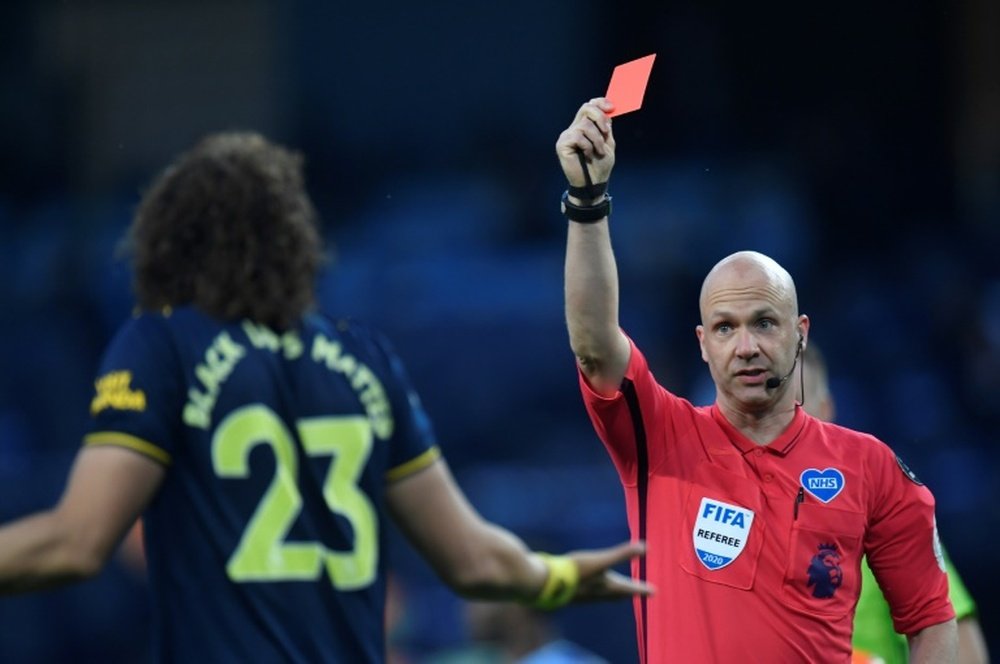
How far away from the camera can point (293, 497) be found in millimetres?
3439

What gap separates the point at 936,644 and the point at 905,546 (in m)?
0.29

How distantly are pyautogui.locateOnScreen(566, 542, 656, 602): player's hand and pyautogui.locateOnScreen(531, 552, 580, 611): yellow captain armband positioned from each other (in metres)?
0.02

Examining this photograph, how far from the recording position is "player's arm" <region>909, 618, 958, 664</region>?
450cm

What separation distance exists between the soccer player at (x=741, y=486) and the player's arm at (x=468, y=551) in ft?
2.08

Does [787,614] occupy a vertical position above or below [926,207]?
above

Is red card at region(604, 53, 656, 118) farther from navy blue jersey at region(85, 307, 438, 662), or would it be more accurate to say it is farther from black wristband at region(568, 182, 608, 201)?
navy blue jersey at region(85, 307, 438, 662)

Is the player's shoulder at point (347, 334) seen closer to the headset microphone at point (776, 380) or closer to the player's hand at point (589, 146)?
the player's hand at point (589, 146)

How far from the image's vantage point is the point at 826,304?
1255 centimetres

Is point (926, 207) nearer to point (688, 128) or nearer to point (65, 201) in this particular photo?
point (688, 128)

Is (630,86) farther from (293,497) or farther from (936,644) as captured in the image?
(936,644)

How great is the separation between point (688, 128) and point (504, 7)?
2.33 metres

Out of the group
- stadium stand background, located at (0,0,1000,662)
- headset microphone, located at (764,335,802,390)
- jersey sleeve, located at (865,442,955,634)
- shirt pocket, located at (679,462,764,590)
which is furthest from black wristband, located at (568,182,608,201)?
stadium stand background, located at (0,0,1000,662)

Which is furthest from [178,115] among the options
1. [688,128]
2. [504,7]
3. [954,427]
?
[954,427]

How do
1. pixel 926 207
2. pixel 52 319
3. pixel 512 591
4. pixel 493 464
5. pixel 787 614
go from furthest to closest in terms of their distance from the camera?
pixel 926 207 < pixel 52 319 < pixel 493 464 < pixel 787 614 < pixel 512 591
